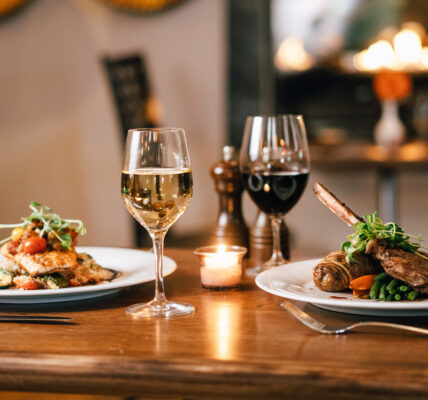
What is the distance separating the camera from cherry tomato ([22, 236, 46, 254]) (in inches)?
47.2

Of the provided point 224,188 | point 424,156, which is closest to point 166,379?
point 224,188

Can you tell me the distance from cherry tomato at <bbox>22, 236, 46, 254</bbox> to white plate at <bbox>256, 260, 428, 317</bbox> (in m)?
0.40

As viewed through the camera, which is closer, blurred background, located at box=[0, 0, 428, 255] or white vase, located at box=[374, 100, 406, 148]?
white vase, located at box=[374, 100, 406, 148]

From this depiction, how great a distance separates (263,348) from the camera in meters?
0.87

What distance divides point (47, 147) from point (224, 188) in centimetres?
319

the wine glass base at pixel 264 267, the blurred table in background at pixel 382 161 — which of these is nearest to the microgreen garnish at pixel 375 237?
the wine glass base at pixel 264 267

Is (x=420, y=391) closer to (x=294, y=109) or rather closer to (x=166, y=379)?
(x=166, y=379)

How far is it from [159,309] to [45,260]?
9.6 inches

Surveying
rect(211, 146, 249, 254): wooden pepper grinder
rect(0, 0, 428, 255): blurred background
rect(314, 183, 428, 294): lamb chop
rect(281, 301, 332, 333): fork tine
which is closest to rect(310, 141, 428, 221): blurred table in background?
rect(0, 0, 428, 255): blurred background

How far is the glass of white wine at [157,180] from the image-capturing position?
105cm

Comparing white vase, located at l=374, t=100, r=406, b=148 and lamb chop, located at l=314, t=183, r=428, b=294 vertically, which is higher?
white vase, located at l=374, t=100, r=406, b=148

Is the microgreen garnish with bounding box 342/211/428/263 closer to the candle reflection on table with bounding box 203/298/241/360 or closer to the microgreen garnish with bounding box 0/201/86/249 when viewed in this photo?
the candle reflection on table with bounding box 203/298/241/360

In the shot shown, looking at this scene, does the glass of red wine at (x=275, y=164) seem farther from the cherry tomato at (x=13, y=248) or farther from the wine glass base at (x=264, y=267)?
the cherry tomato at (x=13, y=248)

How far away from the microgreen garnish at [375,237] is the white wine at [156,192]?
0.29m
